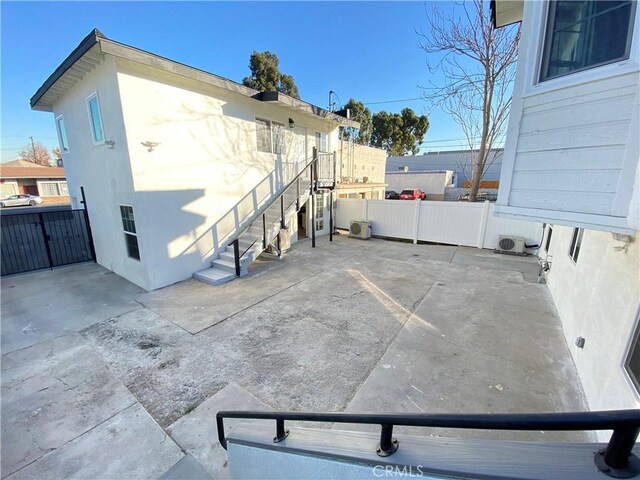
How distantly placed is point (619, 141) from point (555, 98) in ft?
1.97

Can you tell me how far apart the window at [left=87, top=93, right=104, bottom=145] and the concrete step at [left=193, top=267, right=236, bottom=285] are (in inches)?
149

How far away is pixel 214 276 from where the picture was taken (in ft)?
21.6

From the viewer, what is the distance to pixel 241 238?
7719 millimetres

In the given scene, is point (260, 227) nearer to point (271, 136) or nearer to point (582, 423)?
point (271, 136)

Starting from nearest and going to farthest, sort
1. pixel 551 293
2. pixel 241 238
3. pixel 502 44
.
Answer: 1. pixel 551 293
2. pixel 241 238
3. pixel 502 44

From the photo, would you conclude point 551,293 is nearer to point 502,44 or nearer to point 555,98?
point 555,98

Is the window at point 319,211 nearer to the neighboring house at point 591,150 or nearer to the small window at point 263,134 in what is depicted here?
the small window at point 263,134

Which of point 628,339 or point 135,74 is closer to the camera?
point 628,339

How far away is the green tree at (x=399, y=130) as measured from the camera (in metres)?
28.7

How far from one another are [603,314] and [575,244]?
2.06 metres

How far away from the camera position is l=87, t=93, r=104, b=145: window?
603cm

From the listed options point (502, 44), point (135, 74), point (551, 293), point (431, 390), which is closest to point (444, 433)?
point (431, 390)

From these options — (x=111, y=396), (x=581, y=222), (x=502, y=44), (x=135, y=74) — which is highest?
(x=502, y=44)

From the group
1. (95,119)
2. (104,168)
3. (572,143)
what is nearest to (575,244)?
(572,143)
